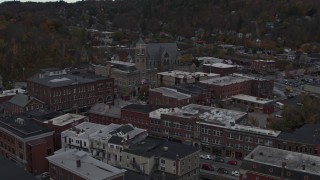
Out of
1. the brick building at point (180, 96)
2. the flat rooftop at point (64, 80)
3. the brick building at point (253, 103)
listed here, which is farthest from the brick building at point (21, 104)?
the brick building at point (253, 103)

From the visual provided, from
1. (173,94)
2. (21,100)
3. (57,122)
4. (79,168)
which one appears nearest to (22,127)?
(57,122)

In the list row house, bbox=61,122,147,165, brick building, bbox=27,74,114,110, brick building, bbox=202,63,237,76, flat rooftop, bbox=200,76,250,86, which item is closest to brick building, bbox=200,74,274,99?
flat rooftop, bbox=200,76,250,86

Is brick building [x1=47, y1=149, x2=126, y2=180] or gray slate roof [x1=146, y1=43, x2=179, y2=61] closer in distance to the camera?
brick building [x1=47, y1=149, x2=126, y2=180]

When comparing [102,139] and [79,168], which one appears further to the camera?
[102,139]

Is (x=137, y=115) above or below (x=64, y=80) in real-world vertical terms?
below

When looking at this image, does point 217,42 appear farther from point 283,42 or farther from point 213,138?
point 213,138

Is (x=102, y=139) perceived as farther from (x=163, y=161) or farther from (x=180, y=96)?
(x=180, y=96)

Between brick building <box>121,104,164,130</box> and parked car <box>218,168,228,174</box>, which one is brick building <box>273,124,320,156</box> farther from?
brick building <box>121,104,164,130</box>
